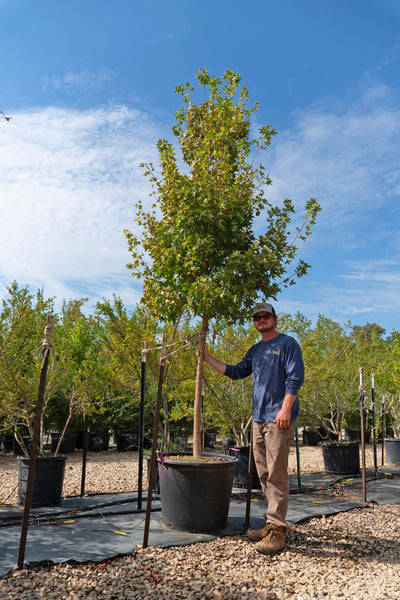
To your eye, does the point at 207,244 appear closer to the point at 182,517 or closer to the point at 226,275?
the point at 226,275

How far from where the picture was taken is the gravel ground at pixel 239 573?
2.58 metres

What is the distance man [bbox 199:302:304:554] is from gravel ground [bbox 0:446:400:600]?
0.21 metres

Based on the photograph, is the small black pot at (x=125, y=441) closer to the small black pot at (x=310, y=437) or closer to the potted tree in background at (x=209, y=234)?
the small black pot at (x=310, y=437)

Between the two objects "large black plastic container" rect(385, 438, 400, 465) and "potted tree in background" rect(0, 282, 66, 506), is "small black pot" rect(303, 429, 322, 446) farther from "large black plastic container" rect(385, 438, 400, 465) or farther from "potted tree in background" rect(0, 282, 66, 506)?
"potted tree in background" rect(0, 282, 66, 506)

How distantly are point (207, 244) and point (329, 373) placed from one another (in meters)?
5.35

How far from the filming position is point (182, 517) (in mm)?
3645

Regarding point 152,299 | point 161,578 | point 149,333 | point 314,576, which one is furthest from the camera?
point 149,333

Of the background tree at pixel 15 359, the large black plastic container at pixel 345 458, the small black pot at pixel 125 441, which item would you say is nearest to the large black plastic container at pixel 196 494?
the background tree at pixel 15 359

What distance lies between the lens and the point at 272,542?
Result: 329cm

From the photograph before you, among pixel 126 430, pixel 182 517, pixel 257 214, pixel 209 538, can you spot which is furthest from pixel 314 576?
pixel 126 430

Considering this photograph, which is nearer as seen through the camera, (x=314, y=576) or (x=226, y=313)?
(x=314, y=576)

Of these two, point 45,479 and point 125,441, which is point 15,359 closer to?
point 45,479

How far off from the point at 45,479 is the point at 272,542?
2407mm

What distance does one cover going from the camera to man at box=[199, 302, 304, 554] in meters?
3.35
